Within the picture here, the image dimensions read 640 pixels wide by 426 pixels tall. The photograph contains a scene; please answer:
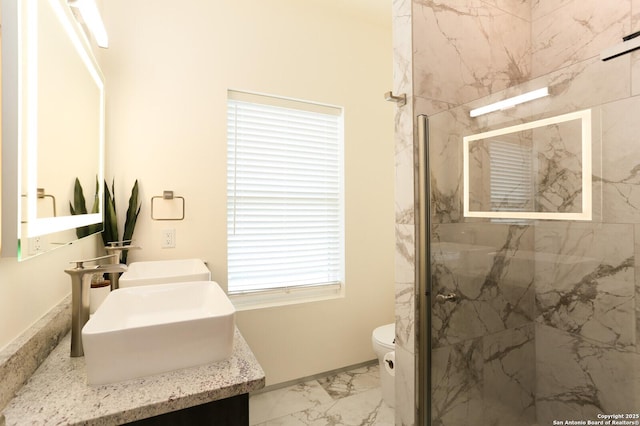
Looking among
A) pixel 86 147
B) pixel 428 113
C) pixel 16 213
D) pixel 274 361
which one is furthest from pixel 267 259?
pixel 16 213

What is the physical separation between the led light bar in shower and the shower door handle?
2.47ft

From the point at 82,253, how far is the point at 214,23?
63.5 inches

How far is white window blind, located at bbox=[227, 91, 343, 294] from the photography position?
2.19 m

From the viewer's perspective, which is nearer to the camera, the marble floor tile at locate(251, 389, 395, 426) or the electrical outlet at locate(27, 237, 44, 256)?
the electrical outlet at locate(27, 237, 44, 256)

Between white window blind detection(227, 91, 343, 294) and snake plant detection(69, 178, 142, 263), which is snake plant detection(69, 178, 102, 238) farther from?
white window blind detection(227, 91, 343, 294)

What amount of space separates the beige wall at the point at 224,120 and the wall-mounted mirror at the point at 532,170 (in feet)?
4.24

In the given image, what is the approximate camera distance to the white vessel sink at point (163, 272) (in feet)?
4.60

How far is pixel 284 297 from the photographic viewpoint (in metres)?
2.33

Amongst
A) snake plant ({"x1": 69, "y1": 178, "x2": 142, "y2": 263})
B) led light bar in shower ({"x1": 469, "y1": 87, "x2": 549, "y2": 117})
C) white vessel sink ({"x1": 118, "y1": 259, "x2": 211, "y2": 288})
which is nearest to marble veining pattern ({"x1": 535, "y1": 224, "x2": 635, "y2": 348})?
led light bar in shower ({"x1": 469, "y1": 87, "x2": 549, "y2": 117})

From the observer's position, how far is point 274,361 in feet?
7.25

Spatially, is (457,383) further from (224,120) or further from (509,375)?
(224,120)

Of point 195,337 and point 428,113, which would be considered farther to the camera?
point 428,113

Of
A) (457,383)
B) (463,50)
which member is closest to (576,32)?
(463,50)

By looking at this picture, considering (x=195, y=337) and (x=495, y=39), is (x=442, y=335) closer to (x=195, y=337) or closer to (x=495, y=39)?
(x=195, y=337)
